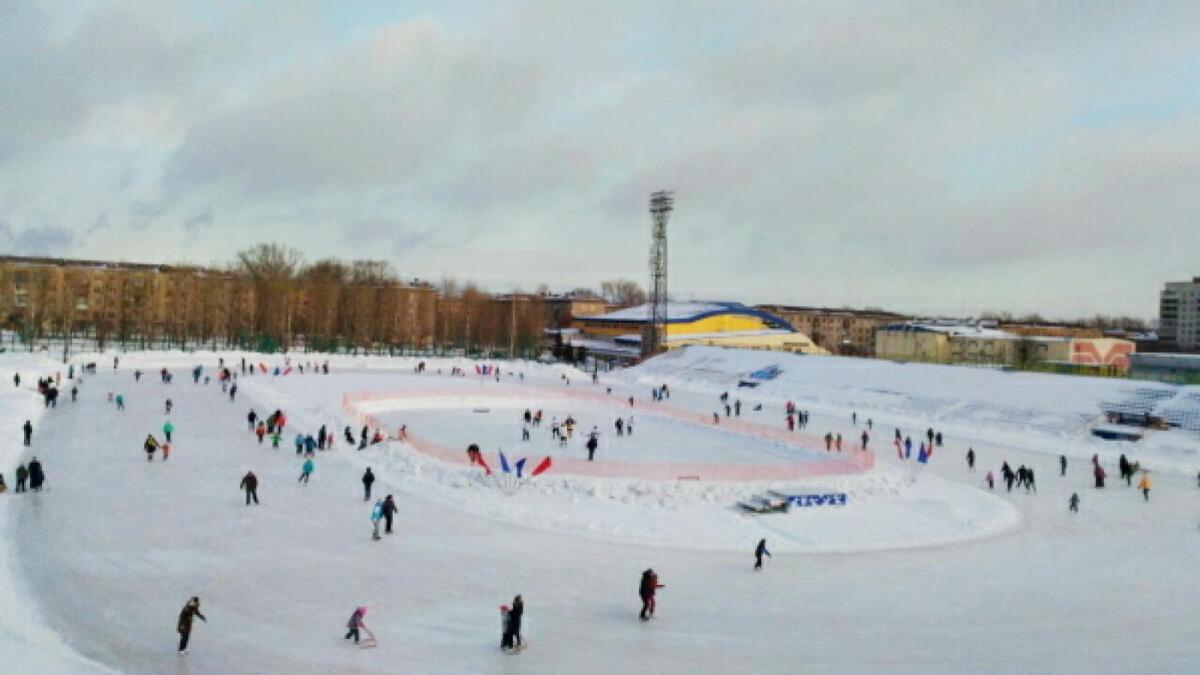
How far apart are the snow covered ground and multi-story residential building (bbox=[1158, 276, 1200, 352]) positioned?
532 ft

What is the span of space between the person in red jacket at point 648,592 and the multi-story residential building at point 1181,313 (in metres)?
183

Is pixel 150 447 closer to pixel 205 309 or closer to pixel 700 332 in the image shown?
pixel 205 309

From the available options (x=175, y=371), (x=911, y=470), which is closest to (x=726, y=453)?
(x=911, y=470)

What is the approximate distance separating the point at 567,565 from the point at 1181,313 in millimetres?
193112

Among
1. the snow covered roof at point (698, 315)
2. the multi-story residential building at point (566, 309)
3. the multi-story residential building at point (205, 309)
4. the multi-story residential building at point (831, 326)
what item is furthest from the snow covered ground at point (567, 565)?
the multi-story residential building at point (831, 326)

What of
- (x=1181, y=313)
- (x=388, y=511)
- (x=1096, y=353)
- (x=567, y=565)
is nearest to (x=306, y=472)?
(x=388, y=511)

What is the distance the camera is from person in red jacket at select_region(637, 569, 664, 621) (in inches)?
529

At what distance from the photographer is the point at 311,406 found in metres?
40.2

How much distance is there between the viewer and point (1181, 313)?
561ft

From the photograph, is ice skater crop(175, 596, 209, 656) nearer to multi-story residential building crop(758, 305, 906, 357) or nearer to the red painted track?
the red painted track

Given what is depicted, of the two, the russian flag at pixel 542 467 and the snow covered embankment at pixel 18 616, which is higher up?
the russian flag at pixel 542 467

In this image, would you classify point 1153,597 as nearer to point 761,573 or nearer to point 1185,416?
point 761,573

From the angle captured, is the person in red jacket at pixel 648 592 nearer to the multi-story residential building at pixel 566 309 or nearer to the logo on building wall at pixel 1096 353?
the logo on building wall at pixel 1096 353

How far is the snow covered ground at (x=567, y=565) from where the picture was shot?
12219 millimetres
